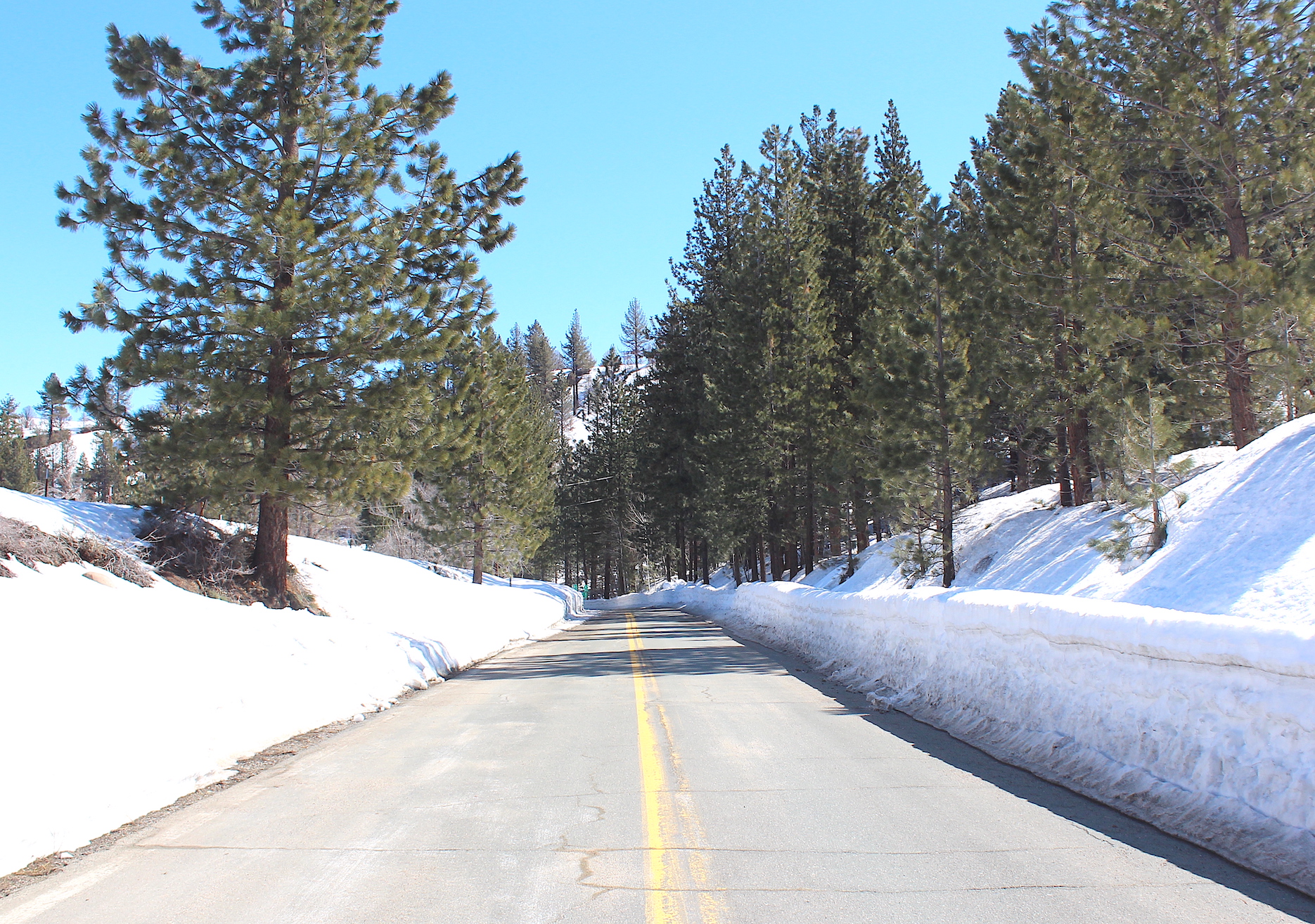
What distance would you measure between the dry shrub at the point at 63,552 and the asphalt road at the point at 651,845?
550cm

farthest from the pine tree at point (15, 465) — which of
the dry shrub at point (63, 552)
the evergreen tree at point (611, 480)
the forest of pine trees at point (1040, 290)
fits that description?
the dry shrub at point (63, 552)

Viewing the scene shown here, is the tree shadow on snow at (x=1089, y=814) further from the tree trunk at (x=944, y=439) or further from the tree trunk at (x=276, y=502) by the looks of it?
the tree trunk at (x=944, y=439)

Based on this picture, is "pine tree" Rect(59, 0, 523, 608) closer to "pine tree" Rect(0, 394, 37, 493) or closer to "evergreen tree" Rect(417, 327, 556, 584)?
"evergreen tree" Rect(417, 327, 556, 584)

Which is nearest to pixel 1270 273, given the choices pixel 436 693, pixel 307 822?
pixel 436 693

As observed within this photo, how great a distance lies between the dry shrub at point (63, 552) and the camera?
427 inches

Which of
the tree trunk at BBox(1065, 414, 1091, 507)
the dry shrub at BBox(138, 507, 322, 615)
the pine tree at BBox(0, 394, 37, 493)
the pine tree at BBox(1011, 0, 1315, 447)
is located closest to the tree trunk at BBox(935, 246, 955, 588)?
the tree trunk at BBox(1065, 414, 1091, 507)

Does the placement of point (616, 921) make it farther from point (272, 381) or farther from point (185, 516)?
point (185, 516)

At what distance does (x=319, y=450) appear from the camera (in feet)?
48.0

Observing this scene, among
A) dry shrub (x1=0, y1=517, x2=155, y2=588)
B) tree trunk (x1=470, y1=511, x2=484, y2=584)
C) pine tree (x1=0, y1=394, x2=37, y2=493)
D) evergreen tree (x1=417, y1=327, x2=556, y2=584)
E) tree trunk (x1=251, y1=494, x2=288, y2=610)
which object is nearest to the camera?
dry shrub (x1=0, y1=517, x2=155, y2=588)

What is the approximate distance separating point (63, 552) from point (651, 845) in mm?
10133

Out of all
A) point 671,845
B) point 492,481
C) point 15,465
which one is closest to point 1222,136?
point 671,845

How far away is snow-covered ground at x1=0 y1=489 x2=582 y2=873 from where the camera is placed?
5.48 m

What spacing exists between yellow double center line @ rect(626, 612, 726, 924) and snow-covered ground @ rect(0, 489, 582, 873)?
137 inches

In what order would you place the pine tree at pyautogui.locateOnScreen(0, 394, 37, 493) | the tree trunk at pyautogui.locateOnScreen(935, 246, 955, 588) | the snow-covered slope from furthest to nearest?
the pine tree at pyautogui.locateOnScreen(0, 394, 37, 493) < the tree trunk at pyautogui.locateOnScreen(935, 246, 955, 588) < the snow-covered slope
